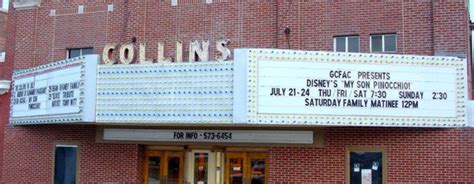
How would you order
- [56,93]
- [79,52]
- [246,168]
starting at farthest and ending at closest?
1. [79,52]
2. [246,168]
3. [56,93]

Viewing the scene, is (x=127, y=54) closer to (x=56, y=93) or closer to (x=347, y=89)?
(x=56, y=93)

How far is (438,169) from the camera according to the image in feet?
52.6

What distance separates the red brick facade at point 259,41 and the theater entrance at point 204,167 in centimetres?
57

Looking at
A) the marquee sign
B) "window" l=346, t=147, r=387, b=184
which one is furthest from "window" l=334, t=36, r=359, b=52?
the marquee sign

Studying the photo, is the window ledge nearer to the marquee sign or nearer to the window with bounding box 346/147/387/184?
the marquee sign

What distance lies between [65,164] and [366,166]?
10484mm

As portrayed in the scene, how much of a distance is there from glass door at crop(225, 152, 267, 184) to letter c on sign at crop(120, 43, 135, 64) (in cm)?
479

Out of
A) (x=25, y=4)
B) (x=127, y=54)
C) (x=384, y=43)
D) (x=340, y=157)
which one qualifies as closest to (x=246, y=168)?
(x=340, y=157)

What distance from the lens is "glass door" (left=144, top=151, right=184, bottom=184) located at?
755 inches

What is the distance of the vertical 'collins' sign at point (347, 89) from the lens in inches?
567

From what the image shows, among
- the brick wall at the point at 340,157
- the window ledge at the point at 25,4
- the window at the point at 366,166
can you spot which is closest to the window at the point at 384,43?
the brick wall at the point at 340,157

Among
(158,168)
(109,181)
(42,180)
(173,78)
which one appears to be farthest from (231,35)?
(42,180)

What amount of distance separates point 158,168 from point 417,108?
8783 mm

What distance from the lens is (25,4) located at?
21.6m
